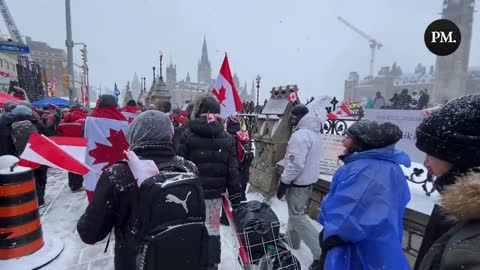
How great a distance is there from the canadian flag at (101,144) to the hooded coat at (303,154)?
218 cm

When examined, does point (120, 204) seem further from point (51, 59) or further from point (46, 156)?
point (51, 59)

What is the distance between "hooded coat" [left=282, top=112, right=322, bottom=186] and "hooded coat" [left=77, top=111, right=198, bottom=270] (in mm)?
2014

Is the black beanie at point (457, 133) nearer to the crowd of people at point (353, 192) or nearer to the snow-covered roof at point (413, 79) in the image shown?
the crowd of people at point (353, 192)

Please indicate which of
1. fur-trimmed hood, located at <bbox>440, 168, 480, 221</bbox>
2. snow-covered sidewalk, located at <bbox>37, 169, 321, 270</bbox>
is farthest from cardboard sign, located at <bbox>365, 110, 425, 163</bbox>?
fur-trimmed hood, located at <bbox>440, 168, 480, 221</bbox>

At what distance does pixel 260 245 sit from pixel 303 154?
1.21m

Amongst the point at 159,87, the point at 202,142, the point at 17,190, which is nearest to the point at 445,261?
the point at 202,142

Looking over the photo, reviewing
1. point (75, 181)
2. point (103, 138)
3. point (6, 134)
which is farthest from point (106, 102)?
point (75, 181)

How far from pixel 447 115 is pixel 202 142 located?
7.92ft

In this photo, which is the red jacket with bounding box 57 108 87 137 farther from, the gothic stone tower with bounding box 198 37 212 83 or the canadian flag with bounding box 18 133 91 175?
the gothic stone tower with bounding box 198 37 212 83

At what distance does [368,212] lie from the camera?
1.88m

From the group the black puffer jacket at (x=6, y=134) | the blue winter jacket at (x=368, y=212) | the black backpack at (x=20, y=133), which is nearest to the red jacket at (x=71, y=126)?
the black puffer jacket at (x=6, y=134)

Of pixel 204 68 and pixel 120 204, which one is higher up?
pixel 204 68

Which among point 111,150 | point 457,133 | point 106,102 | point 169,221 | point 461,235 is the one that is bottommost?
point 169,221

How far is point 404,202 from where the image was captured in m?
2.16
